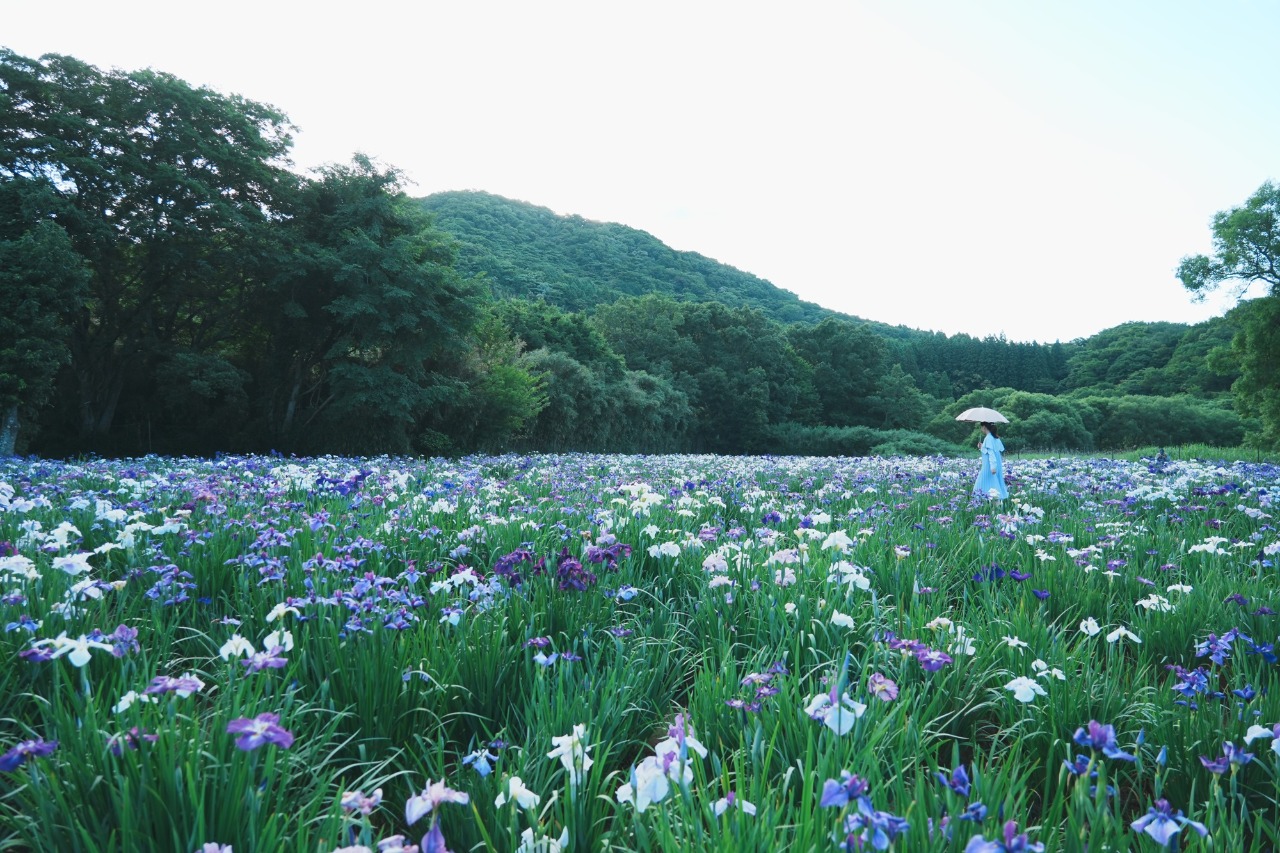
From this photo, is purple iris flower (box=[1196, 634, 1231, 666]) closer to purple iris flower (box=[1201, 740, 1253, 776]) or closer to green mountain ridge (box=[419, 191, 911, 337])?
purple iris flower (box=[1201, 740, 1253, 776])

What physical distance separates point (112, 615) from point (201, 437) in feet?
89.2

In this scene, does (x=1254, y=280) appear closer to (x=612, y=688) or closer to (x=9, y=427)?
(x=612, y=688)

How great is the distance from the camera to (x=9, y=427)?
1738 centimetres

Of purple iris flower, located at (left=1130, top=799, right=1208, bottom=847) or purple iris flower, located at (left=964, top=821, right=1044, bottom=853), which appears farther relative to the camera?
purple iris flower, located at (left=1130, top=799, right=1208, bottom=847)

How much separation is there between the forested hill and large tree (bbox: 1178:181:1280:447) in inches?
1402

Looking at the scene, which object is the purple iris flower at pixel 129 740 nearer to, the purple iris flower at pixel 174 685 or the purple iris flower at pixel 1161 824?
the purple iris flower at pixel 174 685

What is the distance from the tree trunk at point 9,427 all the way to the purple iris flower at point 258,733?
2236cm

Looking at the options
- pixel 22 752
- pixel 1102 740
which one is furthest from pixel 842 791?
pixel 22 752

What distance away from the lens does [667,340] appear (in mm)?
55875

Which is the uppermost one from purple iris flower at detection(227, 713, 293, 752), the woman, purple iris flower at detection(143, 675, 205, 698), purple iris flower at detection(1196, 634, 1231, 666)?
the woman

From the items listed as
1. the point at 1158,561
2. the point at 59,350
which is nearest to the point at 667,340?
the point at 59,350

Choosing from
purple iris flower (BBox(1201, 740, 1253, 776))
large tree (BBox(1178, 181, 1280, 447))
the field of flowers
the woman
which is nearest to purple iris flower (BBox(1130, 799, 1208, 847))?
the field of flowers

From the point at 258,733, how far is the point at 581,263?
7866 cm

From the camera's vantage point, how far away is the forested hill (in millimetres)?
63938
